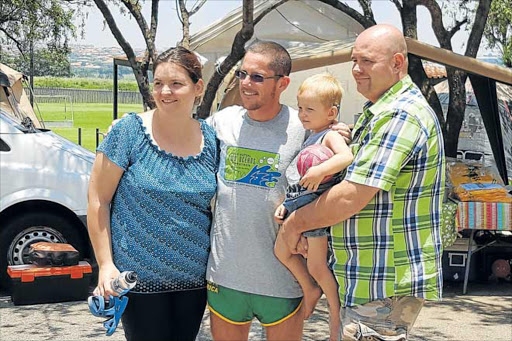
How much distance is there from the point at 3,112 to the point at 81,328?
2.74 metres

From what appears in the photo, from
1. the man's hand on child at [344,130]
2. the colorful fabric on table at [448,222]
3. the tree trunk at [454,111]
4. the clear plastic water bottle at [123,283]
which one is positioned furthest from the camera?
the tree trunk at [454,111]

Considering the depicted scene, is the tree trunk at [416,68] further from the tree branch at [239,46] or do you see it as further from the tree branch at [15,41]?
the tree branch at [15,41]

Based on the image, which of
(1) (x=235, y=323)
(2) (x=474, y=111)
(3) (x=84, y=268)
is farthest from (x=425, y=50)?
(2) (x=474, y=111)

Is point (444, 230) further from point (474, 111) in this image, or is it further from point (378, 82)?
point (474, 111)

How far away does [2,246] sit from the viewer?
7406 millimetres

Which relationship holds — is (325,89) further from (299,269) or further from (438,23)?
(438,23)

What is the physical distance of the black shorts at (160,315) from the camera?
10.9 ft

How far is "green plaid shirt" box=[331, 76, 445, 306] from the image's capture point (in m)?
2.79

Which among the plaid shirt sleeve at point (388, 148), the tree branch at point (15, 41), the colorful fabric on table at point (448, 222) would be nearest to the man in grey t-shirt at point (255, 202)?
the plaid shirt sleeve at point (388, 148)

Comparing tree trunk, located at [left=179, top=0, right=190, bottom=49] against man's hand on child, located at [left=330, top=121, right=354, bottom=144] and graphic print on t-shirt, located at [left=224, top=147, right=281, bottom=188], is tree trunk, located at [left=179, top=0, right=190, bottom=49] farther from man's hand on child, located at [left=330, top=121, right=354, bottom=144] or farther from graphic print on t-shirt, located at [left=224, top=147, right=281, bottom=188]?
man's hand on child, located at [left=330, top=121, right=354, bottom=144]

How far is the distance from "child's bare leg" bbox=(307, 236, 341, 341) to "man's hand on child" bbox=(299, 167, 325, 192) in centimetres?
22

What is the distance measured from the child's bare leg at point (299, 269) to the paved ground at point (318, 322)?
103 inches

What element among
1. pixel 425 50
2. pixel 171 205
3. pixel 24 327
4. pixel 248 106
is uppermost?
pixel 425 50

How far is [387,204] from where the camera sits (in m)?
2.85
